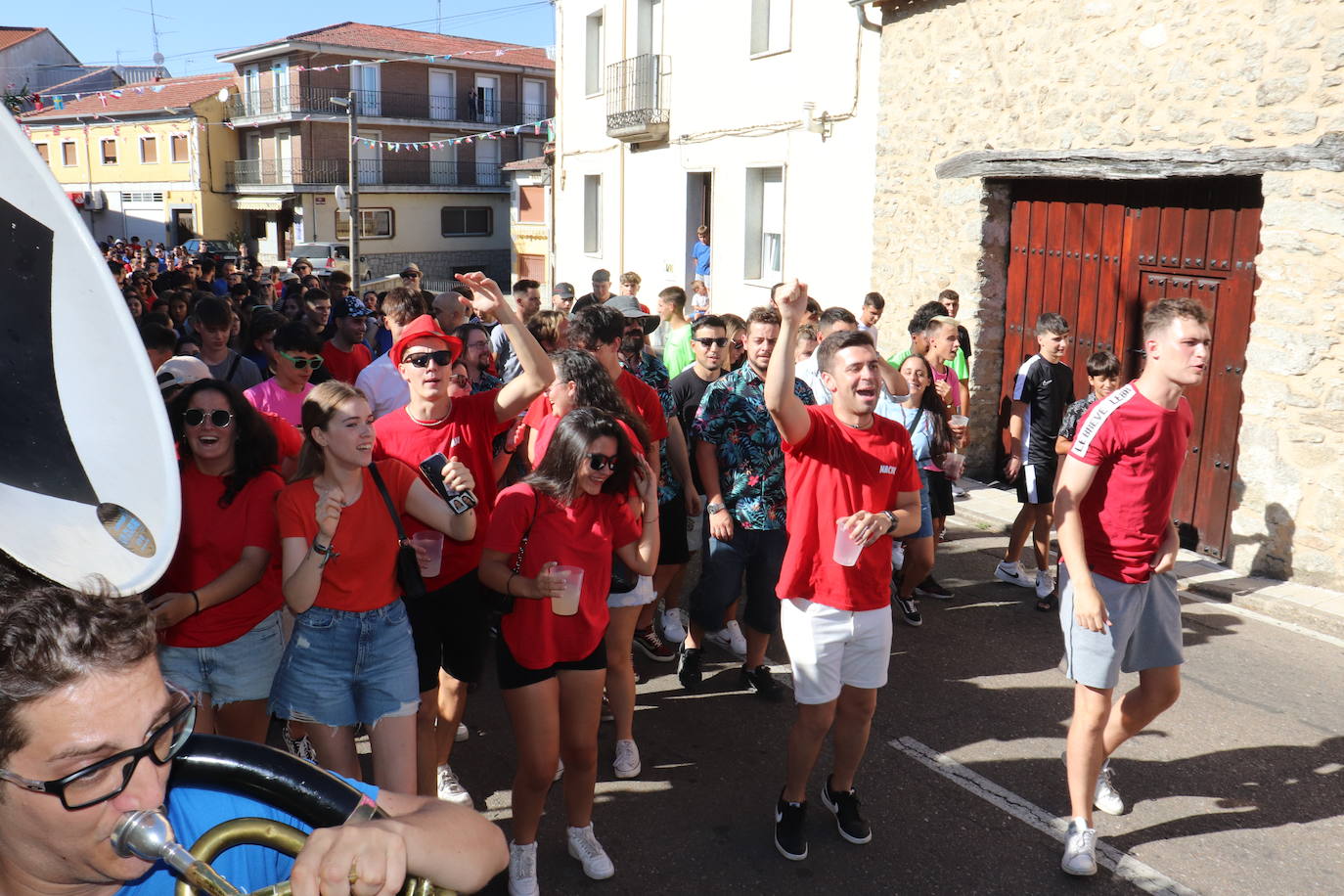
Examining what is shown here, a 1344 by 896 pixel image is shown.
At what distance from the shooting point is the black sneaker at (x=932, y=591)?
7129 mm

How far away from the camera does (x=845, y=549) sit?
3902 mm

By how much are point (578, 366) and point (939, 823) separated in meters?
2.34

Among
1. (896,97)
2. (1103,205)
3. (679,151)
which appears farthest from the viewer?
(679,151)

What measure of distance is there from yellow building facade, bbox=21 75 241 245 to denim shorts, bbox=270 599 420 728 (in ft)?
155

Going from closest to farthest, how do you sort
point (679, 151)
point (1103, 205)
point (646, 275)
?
1. point (1103, 205)
2. point (679, 151)
3. point (646, 275)

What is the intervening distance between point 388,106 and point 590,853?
44897 millimetres

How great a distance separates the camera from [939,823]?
169 inches

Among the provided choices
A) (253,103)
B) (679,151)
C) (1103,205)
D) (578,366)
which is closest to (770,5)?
(679,151)

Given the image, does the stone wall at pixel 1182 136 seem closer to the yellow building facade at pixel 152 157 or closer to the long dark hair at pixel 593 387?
the long dark hair at pixel 593 387

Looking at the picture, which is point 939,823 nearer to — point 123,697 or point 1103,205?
point 123,697

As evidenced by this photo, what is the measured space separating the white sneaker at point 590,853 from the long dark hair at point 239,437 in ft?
5.59

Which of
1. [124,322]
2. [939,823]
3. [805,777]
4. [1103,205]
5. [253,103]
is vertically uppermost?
[253,103]

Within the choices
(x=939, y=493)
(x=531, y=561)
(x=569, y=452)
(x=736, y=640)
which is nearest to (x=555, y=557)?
(x=531, y=561)

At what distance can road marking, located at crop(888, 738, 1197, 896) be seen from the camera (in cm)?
390
